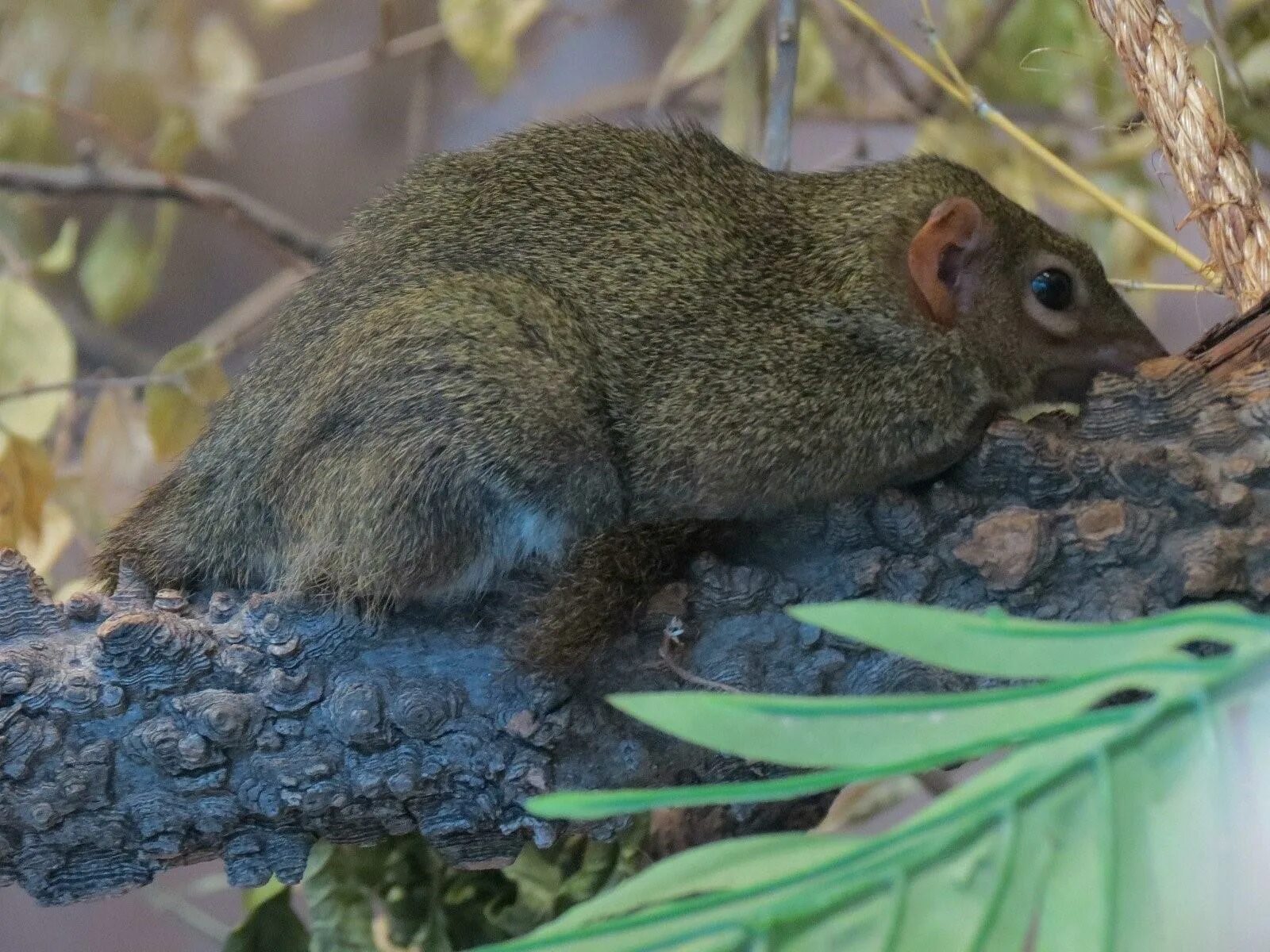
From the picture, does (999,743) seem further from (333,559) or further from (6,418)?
(6,418)

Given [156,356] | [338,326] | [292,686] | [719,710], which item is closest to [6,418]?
[338,326]

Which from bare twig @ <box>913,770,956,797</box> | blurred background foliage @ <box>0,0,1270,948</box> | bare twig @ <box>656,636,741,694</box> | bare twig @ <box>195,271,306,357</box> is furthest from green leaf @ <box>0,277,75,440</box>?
bare twig @ <box>913,770,956,797</box>

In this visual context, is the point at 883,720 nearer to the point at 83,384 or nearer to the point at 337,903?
the point at 337,903

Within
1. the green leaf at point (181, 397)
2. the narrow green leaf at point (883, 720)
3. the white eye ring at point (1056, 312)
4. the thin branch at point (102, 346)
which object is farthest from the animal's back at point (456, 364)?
the thin branch at point (102, 346)

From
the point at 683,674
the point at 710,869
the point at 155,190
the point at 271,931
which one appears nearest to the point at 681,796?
the point at 710,869

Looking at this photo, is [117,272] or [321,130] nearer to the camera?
[117,272]

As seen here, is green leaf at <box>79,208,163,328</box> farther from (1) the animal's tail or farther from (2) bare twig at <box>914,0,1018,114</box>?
(2) bare twig at <box>914,0,1018,114</box>
